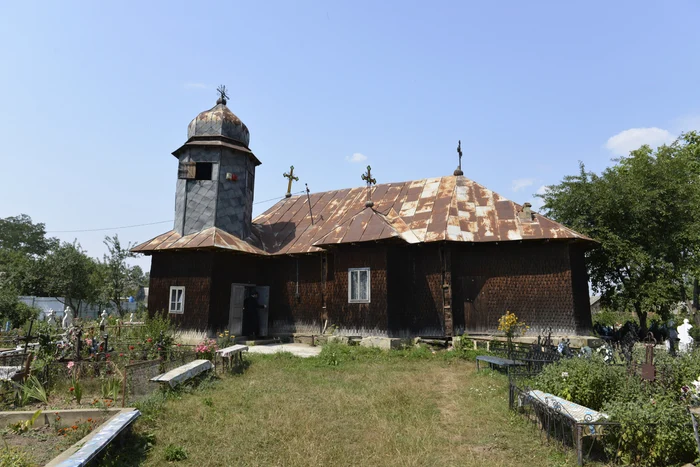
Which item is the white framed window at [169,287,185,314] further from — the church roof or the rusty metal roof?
the church roof

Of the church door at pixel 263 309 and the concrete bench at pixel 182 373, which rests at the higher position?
the church door at pixel 263 309

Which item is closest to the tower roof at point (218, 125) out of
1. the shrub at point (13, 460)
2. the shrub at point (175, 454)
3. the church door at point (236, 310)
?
the church door at point (236, 310)

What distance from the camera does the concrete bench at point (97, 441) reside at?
4.63 meters

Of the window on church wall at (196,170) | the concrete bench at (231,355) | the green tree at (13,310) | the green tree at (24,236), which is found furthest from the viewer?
the green tree at (24,236)

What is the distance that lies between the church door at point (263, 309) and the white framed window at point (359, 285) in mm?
4607

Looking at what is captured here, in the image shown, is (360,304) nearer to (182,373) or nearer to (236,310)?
(236,310)

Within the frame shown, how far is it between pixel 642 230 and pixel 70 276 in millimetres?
40834

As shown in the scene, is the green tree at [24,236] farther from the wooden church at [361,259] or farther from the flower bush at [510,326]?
the flower bush at [510,326]

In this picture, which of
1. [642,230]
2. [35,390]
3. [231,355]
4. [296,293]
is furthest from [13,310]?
[642,230]

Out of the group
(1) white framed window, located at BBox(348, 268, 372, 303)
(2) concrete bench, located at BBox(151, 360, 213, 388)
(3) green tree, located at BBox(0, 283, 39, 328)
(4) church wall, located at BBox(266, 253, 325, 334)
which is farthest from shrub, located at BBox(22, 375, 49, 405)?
(3) green tree, located at BBox(0, 283, 39, 328)

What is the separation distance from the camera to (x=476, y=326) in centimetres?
1571

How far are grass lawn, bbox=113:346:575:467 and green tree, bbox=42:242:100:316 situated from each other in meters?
32.4

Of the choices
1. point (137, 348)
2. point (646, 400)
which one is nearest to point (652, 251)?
point (646, 400)

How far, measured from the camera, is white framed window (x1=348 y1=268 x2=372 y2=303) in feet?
52.4
